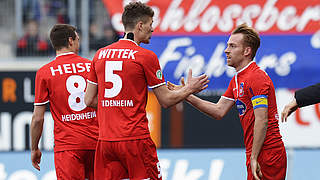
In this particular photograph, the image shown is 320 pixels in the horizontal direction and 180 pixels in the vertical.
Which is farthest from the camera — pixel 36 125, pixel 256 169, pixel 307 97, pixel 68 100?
pixel 36 125

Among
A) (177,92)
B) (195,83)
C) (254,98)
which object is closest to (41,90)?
(177,92)

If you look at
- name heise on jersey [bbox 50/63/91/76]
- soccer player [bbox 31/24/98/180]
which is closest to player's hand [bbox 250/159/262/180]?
soccer player [bbox 31/24/98/180]

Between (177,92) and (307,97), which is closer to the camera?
(307,97)

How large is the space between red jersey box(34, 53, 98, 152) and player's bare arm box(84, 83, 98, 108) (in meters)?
0.56

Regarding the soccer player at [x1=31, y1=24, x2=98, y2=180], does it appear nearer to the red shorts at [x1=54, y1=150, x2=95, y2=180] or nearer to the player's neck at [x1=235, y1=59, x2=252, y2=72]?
the red shorts at [x1=54, y1=150, x2=95, y2=180]

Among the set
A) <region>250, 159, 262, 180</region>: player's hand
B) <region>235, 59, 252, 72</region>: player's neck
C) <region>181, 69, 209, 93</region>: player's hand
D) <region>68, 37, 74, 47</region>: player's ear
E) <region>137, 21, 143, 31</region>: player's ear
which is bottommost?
<region>250, 159, 262, 180</region>: player's hand

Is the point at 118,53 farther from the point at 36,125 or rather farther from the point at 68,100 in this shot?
the point at 36,125

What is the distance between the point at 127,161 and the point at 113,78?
71 centimetres

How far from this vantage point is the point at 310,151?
9773mm

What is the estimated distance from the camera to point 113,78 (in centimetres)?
504

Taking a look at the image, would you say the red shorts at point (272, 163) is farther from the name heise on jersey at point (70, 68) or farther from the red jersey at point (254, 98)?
the name heise on jersey at point (70, 68)

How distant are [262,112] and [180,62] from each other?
563 cm

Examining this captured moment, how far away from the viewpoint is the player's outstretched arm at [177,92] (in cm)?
511

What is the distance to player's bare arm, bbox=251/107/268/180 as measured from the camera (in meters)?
5.00
